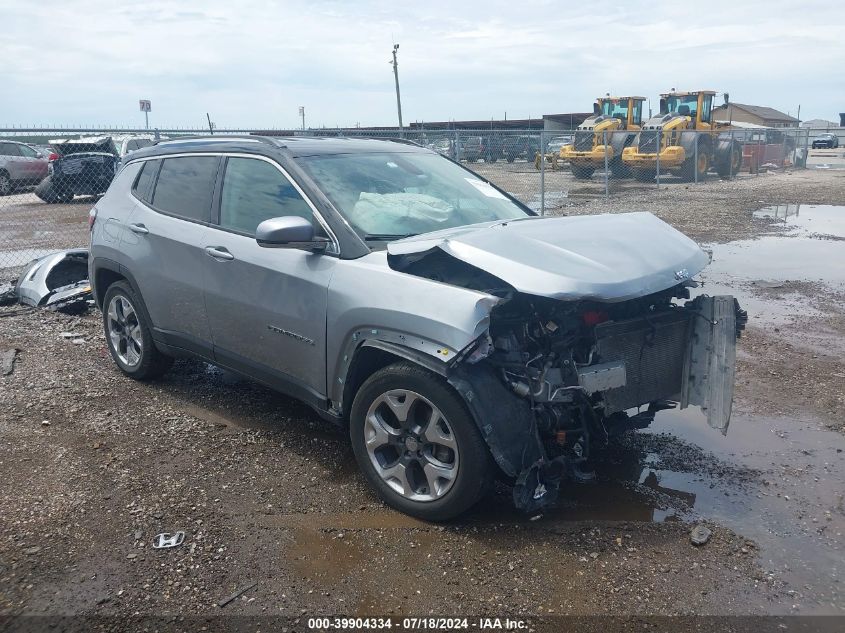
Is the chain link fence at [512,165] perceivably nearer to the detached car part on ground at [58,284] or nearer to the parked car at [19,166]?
the parked car at [19,166]

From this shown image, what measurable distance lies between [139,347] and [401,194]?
2.47 metres

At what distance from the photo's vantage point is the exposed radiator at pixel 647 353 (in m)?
3.62

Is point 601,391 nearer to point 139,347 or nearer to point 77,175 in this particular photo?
point 139,347

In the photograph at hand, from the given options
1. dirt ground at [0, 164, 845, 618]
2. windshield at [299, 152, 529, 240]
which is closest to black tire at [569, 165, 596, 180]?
dirt ground at [0, 164, 845, 618]

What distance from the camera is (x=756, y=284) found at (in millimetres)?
8680

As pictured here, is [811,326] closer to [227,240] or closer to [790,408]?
[790,408]

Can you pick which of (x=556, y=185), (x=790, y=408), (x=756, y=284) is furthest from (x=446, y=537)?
(x=556, y=185)

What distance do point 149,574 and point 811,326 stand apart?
20.0ft

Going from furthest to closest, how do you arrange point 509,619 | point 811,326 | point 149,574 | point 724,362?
point 811,326 < point 724,362 < point 149,574 < point 509,619

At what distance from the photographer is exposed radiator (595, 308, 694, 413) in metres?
3.62

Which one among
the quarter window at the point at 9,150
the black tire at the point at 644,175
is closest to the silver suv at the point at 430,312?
the quarter window at the point at 9,150

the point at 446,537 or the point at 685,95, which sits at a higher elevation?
the point at 685,95

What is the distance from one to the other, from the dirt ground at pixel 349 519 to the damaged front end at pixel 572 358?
36cm

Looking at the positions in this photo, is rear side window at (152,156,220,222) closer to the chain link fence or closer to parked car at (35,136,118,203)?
the chain link fence
